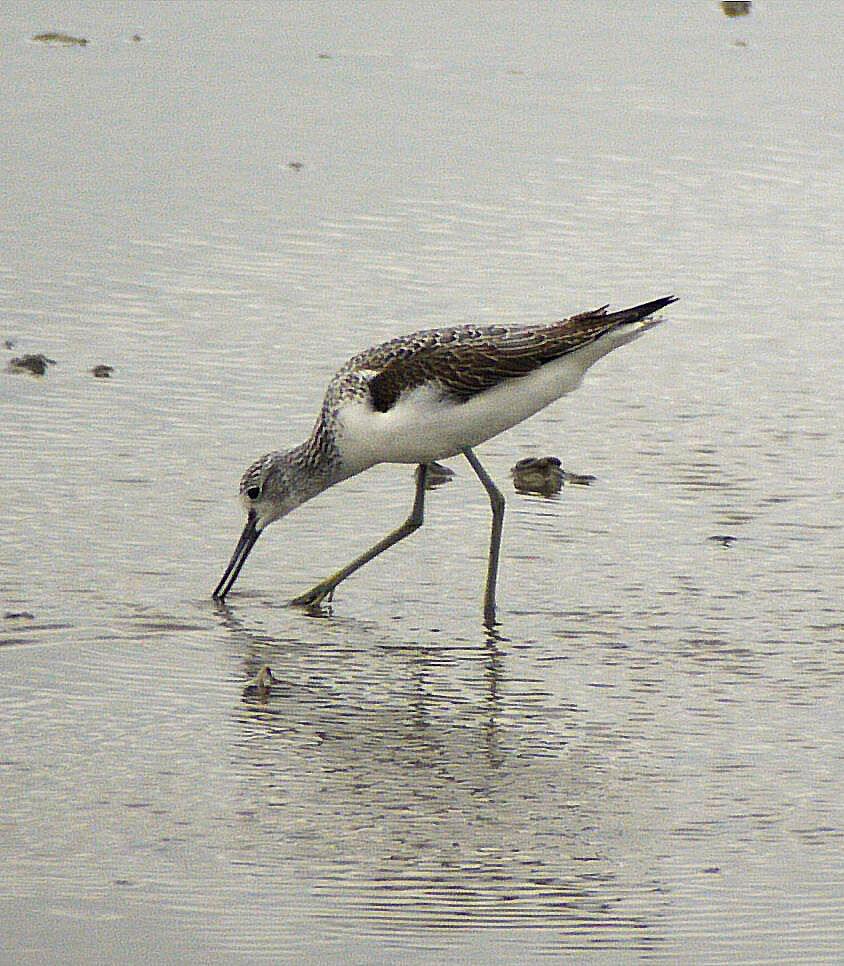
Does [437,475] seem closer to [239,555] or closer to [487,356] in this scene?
[487,356]

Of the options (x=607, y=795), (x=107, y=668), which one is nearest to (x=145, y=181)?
(x=107, y=668)

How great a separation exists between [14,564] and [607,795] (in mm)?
2356

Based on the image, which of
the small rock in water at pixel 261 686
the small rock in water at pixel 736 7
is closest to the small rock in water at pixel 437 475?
the small rock in water at pixel 261 686

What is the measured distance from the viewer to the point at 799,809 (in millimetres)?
5707

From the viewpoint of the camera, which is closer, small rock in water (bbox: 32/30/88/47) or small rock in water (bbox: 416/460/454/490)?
small rock in water (bbox: 416/460/454/490)

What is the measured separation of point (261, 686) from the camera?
6.46m

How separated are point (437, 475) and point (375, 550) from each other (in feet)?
3.74

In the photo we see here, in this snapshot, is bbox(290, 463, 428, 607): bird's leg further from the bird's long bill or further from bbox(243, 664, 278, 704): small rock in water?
bbox(243, 664, 278, 704): small rock in water

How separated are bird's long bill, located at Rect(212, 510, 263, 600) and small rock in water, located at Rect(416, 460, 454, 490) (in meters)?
1.11

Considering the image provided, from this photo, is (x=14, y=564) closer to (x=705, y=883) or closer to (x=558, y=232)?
(x=705, y=883)

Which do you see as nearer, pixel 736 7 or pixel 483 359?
pixel 483 359

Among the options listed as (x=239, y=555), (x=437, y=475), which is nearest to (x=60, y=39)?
(x=437, y=475)

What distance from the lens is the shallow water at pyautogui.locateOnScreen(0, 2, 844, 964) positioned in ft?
17.1

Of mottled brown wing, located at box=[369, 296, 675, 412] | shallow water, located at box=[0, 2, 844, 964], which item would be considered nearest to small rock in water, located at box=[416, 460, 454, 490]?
shallow water, located at box=[0, 2, 844, 964]
